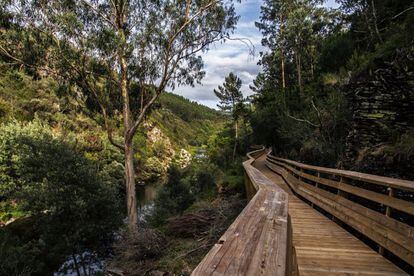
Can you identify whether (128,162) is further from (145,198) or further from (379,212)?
(145,198)

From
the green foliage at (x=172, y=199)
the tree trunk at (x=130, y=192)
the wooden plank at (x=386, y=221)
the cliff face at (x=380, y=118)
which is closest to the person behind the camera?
the wooden plank at (x=386, y=221)

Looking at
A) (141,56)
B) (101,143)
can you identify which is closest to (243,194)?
(141,56)

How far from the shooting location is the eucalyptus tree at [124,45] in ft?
40.3

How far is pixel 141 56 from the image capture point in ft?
46.1

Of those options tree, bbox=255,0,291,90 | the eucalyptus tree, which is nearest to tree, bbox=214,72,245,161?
tree, bbox=255,0,291,90

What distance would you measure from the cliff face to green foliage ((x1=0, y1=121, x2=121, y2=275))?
45.7 ft

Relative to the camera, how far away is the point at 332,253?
3.78 meters

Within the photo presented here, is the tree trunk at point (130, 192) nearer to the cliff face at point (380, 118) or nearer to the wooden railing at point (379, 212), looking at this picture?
the wooden railing at point (379, 212)

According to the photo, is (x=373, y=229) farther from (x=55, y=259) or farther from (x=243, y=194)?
(x=55, y=259)

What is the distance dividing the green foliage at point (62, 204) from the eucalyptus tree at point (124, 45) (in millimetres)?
4037

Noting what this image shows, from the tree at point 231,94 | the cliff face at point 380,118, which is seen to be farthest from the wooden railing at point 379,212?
the tree at point 231,94

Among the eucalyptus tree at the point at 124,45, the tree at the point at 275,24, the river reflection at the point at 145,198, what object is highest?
the tree at the point at 275,24

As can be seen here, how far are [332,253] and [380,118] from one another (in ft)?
25.3

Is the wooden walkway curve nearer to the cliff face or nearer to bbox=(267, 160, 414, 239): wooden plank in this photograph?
bbox=(267, 160, 414, 239): wooden plank
